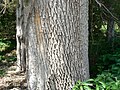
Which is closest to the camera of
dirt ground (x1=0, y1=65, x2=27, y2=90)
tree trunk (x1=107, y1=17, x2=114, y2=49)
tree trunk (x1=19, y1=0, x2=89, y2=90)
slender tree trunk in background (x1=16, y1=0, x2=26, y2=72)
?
tree trunk (x1=19, y1=0, x2=89, y2=90)

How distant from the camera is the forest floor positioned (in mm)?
7055

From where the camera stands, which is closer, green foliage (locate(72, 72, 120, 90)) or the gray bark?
green foliage (locate(72, 72, 120, 90))

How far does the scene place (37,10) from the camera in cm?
340

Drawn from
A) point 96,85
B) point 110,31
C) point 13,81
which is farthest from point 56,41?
point 110,31

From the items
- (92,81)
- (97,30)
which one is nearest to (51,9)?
(92,81)

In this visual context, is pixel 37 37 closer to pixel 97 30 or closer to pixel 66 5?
pixel 66 5

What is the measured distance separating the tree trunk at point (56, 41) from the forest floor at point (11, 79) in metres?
3.41

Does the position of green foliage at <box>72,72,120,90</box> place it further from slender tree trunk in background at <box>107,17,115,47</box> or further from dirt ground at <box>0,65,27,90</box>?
slender tree trunk in background at <box>107,17,115,47</box>

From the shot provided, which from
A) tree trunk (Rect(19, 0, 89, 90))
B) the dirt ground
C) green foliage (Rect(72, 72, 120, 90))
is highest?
tree trunk (Rect(19, 0, 89, 90))

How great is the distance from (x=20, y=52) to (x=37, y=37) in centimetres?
545

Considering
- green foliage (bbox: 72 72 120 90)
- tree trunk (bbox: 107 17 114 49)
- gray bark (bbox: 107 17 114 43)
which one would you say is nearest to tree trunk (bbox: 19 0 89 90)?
green foliage (bbox: 72 72 120 90)

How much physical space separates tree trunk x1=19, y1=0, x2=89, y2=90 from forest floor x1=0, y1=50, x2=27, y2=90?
11.2 ft

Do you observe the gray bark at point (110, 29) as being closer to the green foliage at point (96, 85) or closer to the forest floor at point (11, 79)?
the forest floor at point (11, 79)

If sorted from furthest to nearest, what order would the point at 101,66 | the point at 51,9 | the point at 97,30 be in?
1. the point at 97,30
2. the point at 101,66
3. the point at 51,9
